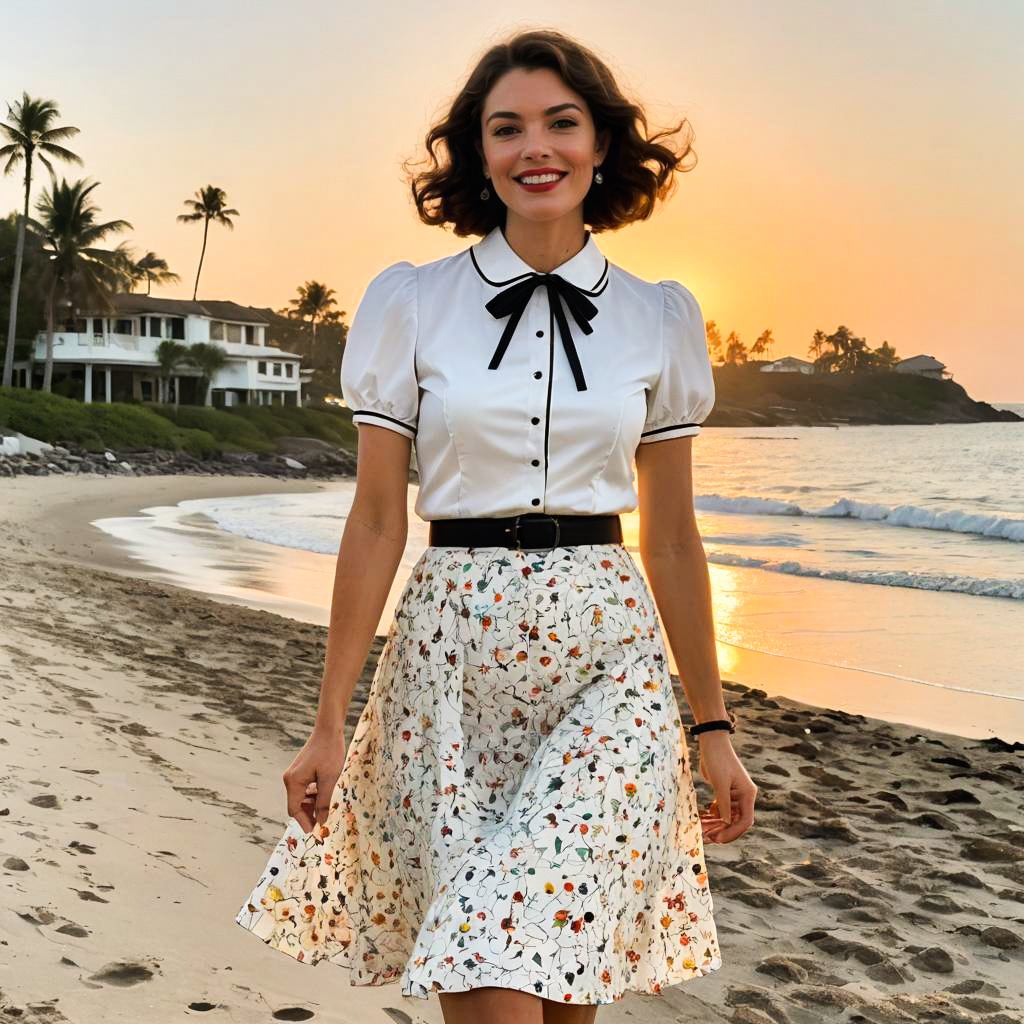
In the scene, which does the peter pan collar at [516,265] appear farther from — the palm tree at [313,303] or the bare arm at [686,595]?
the palm tree at [313,303]

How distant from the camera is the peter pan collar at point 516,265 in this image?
2.25 m

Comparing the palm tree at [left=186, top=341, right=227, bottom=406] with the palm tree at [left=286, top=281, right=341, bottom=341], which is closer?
the palm tree at [left=186, top=341, right=227, bottom=406]

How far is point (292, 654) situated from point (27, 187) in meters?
47.1

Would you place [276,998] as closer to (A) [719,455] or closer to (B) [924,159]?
(B) [924,159]

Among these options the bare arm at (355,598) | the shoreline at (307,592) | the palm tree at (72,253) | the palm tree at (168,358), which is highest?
the palm tree at (72,253)

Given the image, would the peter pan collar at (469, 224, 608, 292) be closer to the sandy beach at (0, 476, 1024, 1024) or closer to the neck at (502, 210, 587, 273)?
the neck at (502, 210, 587, 273)

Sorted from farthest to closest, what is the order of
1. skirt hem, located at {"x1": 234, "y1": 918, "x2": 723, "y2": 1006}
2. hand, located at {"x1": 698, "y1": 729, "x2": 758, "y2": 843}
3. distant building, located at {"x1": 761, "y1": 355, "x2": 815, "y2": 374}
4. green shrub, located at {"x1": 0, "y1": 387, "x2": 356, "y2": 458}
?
distant building, located at {"x1": 761, "y1": 355, "x2": 815, "y2": 374} → green shrub, located at {"x1": 0, "y1": 387, "x2": 356, "y2": 458} → hand, located at {"x1": 698, "y1": 729, "x2": 758, "y2": 843} → skirt hem, located at {"x1": 234, "y1": 918, "x2": 723, "y2": 1006}

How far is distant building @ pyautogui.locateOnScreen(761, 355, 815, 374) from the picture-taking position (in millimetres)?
112750

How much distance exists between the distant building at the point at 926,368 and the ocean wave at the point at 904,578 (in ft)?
324

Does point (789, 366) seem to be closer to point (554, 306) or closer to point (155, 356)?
point (155, 356)

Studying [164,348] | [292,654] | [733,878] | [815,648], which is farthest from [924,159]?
[733,878]

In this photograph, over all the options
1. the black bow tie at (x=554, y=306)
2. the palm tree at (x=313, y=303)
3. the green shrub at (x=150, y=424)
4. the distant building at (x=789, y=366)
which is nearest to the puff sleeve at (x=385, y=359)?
the black bow tie at (x=554, y=306)

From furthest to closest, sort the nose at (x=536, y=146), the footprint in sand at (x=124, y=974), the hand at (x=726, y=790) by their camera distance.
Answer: the footprint in sand at (x=124, y=974) < the hand at (x=726, y=790) < the nose at (x=536, y=146)

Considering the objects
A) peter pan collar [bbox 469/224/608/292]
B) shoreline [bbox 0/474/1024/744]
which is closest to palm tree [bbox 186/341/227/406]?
shoreline [bbox 0/474/1024/744]
